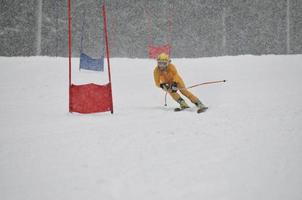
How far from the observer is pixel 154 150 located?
4.86 m

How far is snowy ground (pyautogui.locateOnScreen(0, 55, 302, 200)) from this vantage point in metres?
3.82

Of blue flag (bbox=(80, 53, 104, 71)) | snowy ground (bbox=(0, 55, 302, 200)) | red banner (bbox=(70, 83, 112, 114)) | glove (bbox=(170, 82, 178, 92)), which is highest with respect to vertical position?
blue flag (bbox=(80, 53, 104, 71))

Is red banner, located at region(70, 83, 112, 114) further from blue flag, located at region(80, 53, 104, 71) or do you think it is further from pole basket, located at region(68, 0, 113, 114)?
blue flag, located at region(80, 53, 104, 71)

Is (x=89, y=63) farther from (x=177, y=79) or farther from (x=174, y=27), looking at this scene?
(x=174, y=27)

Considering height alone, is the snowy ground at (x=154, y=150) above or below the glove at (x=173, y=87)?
below

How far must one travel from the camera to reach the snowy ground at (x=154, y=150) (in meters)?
3.82

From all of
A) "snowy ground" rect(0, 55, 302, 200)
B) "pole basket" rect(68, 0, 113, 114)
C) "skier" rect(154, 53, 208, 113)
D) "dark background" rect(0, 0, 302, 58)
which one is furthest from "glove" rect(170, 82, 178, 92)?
"dark background" rect(0, 0, 302, 58)

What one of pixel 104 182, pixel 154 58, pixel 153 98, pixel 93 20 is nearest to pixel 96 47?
pixel 93 20

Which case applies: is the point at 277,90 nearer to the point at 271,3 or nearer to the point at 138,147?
the point at 138,147

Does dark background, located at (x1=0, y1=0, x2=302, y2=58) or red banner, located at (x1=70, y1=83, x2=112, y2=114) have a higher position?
dark background, located at (x1=0, y1=0, x2=302, y2=58)

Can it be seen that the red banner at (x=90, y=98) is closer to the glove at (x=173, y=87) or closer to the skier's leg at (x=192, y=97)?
the glove at (x=173, y=87)

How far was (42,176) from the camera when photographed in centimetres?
420

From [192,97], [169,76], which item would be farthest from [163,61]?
[192,97]

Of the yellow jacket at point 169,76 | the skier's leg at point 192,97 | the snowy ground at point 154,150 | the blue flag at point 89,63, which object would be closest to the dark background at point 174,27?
the blue flag at point 89,63
